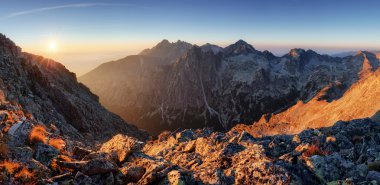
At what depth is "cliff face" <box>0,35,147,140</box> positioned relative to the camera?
63750 mm

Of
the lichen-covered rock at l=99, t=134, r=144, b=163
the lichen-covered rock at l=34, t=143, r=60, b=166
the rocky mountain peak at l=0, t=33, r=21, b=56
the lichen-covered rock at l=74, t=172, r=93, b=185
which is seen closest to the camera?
the lichen-covered rock at l=74, t=172, r=93, b=185

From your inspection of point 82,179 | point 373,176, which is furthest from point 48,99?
point 373,176

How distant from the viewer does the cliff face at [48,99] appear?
63.8m

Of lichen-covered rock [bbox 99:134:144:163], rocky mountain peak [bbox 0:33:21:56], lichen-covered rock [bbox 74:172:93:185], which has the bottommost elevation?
lichen-covered rock [bbox 99:134:144:163]

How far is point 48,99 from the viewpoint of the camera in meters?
85.2

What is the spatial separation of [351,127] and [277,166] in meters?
20.3

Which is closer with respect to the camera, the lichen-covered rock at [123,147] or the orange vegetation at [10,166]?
the orange vegetation at [10,166]

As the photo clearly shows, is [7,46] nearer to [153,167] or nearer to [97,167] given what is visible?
[97,167]

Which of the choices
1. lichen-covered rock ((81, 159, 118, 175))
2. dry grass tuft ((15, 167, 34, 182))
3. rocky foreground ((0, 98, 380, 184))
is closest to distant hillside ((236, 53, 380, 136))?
rocky foreground ((0, 98, 380, 184))

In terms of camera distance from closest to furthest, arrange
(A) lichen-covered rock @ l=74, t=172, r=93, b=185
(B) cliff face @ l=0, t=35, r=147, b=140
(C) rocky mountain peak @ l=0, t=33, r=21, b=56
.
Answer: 1. (A) lichen-covered rock @ l=74, t=172, r=93, b=185
2. (B) cliff face @ l=0, t=35, r=147, b=140
3. (C) rocky mountain peak @ l=0, t=33, r=21, b=56

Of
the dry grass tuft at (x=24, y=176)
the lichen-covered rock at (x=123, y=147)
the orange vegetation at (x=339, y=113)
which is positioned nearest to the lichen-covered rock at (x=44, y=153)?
the dry grass tuft at (x=24, y=176)

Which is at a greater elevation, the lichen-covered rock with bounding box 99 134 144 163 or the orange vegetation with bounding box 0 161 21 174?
the orange vegetation with bounding box 0 161 21 174

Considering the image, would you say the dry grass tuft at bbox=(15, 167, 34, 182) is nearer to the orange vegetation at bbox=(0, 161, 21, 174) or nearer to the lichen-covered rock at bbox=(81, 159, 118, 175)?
the orange vegetation at bbox=(0, 161, 21, 174)

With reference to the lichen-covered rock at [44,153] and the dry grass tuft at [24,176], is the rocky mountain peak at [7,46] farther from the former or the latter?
the dry grass tuft at [24,176]
